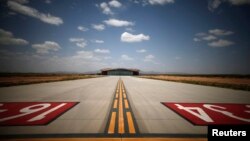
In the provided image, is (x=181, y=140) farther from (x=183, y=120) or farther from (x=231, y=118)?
(x=231, y=118)

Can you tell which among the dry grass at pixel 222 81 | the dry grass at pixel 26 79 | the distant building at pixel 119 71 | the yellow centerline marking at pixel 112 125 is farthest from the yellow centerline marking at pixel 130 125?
the distant building at pixel 119 71

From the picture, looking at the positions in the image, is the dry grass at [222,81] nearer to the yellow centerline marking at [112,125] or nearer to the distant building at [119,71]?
the yellow centerline marking at [112,125]

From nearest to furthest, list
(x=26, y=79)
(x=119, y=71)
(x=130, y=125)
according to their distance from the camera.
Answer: (x=130, y=125), (x=26, y=79), (x=119, y=71)

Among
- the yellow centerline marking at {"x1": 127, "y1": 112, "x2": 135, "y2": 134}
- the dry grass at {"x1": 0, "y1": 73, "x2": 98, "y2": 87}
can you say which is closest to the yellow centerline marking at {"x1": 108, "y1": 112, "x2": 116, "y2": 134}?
the yellow centerline marking at {"x1": 127, "y1": 112, "x2": 135, "y2": 134}

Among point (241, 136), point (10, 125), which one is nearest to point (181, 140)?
point (241, 136)

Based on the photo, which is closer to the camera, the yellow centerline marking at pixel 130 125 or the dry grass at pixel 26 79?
the yellow centerline marking at pixel 130 125

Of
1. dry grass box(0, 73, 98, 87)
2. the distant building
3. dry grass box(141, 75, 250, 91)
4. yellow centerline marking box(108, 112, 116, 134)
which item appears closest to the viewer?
yellow centerline marking box(108, 112, 116, 134)

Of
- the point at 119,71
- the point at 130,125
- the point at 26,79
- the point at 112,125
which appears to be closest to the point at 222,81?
the point at 130,125

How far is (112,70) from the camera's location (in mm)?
148875

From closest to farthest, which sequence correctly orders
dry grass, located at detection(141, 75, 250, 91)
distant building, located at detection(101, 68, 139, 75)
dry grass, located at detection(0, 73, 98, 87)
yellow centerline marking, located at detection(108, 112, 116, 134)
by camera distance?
1. yellow centerline marking, located at detection(108, 112, 116, 134)
2. dry grass, located at detection(141, 75, 250, 91)
3. dry grass, located at detection(0, 73, 98, 87)
4. distant building, located at detection(101, 68, 139, 75)

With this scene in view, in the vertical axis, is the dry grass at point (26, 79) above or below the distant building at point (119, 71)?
below

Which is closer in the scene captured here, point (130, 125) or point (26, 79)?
point (130, 125)

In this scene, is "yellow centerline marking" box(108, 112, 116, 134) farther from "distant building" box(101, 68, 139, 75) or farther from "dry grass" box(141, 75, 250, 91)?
"distant building" box(101, 68, 139, 75)

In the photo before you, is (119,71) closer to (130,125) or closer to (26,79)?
(26,79)
